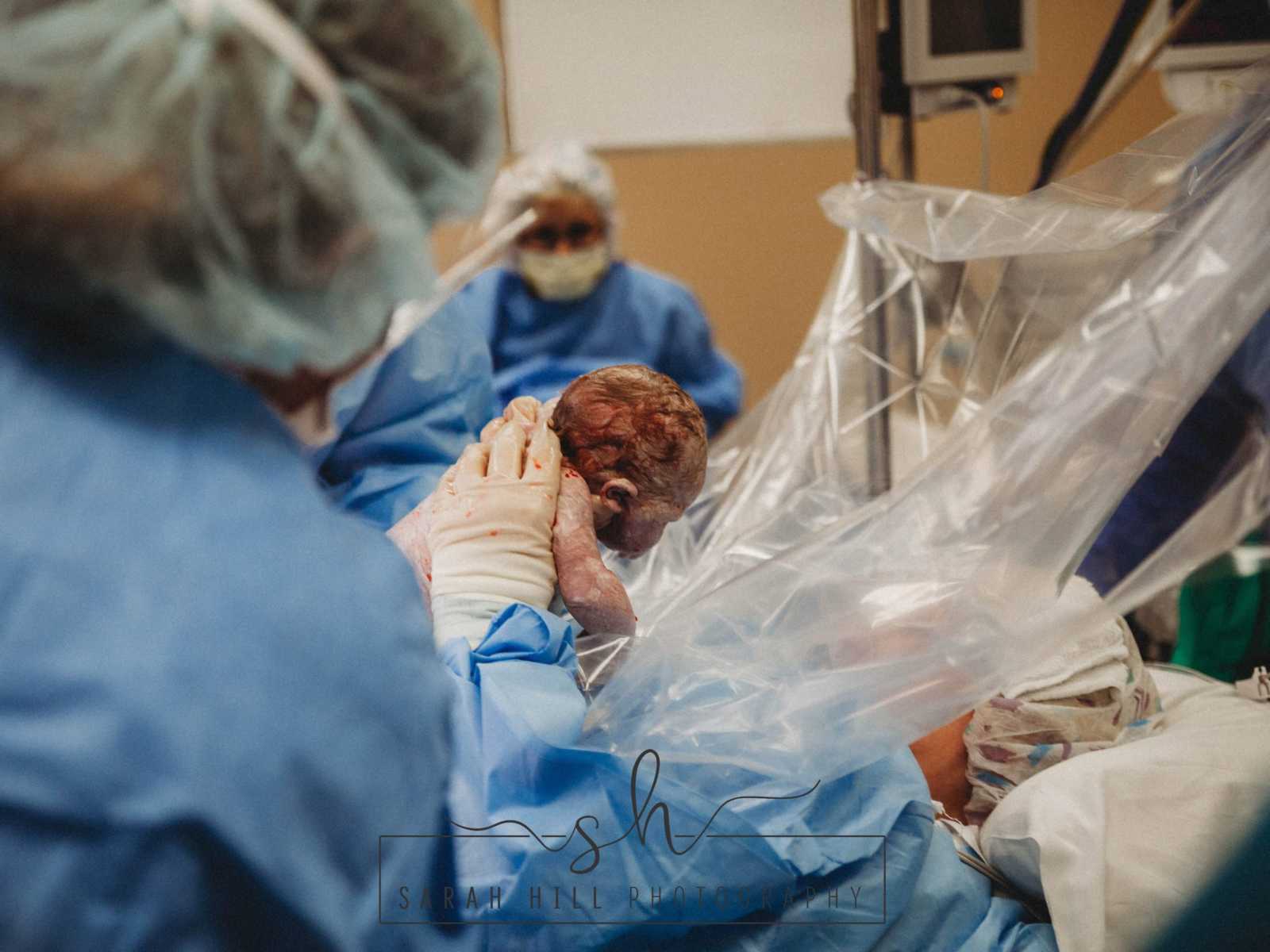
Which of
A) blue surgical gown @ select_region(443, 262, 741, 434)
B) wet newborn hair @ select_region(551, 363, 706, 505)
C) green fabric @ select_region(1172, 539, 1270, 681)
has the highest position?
wet newborn hair @ select_region(551, 363, 706, 505)

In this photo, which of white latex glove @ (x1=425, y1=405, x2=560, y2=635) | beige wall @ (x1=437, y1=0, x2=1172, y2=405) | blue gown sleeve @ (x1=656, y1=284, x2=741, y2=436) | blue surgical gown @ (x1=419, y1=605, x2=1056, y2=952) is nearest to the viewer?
blue surgical gown @ (x1=419, y1=605, x2=1056, y2=952)

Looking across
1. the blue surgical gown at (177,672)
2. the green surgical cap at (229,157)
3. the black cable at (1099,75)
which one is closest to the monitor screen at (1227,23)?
the black cable at (1099,75)

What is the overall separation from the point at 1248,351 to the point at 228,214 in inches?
40.4

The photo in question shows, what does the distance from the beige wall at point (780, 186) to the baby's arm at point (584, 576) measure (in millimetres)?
2033

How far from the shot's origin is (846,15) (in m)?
2.79

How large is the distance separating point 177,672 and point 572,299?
195 cm

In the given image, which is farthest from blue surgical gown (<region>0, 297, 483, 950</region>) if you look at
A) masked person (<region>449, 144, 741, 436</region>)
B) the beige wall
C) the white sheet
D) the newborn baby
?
the beige wall

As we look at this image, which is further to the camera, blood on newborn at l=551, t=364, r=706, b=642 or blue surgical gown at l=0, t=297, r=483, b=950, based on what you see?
blood on newborn at l=551, t=364, r=706, b=642

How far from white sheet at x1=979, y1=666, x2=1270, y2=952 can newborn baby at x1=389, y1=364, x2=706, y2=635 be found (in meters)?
0.39

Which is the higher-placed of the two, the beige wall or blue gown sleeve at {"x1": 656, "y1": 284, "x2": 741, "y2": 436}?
the beige wall

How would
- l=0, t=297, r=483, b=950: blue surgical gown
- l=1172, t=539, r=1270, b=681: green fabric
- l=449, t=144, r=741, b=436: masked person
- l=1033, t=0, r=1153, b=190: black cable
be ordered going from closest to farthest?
l=0, t=297, r=483, b=950: blue surgical gown
l=1172, t=539, r=1270, b=681: green fabric
l=1033, t=0, r=1153, b=190: black cable
l=449, t=144, r=741, b=436: masked person

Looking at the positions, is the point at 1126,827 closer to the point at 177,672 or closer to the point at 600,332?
the point at 177,672

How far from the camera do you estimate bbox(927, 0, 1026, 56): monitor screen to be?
141cm

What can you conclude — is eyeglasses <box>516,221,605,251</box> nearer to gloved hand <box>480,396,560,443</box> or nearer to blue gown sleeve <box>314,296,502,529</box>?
blue gown sleeve <box>314,296,502,529</box>
